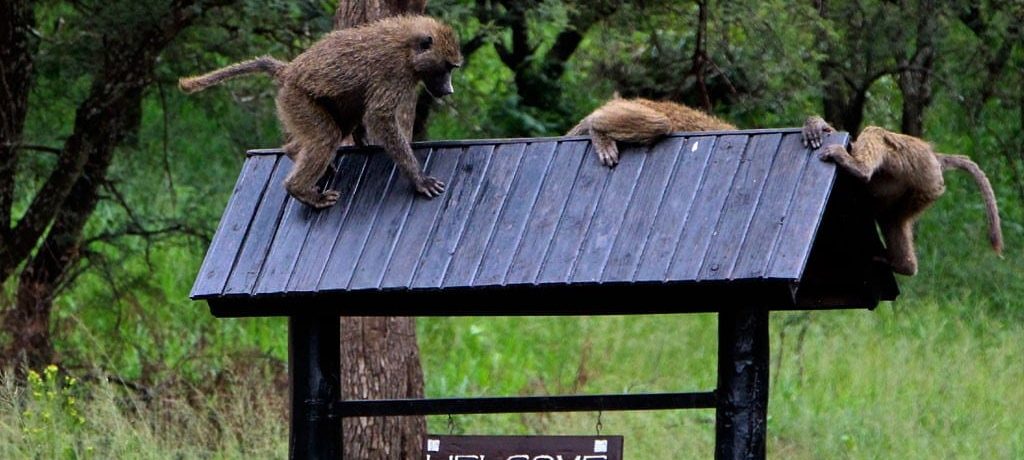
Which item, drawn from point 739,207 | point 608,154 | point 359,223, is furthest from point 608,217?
point 359,223

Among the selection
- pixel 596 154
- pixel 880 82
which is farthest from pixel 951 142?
pixel 596 154

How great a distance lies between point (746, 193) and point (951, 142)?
11449 mm

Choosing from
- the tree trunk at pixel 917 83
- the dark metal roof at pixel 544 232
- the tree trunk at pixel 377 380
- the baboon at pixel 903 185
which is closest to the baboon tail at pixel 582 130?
the dark metal roof at pixel 544 232

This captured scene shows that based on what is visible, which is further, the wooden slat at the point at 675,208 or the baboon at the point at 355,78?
the baboon at the point at 355,78

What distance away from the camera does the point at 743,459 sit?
237 inches

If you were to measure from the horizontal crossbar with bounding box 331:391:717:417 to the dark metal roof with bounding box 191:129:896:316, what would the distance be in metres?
0.36

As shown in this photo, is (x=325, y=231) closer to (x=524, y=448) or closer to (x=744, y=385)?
(x=524, y=448)

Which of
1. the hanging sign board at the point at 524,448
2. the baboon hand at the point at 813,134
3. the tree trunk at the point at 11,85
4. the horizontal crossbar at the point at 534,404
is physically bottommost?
the hanging sign board at the point at 524,448

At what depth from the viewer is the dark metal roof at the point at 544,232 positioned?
580 centimetres

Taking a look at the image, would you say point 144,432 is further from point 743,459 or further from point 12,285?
point 743,459

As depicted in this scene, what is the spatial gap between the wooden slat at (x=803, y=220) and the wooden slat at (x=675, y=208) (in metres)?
0.42

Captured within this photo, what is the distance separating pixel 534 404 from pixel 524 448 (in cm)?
20

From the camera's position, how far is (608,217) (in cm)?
607

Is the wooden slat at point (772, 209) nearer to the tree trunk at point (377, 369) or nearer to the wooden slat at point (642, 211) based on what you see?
the wooden slat at point (642, 211)
